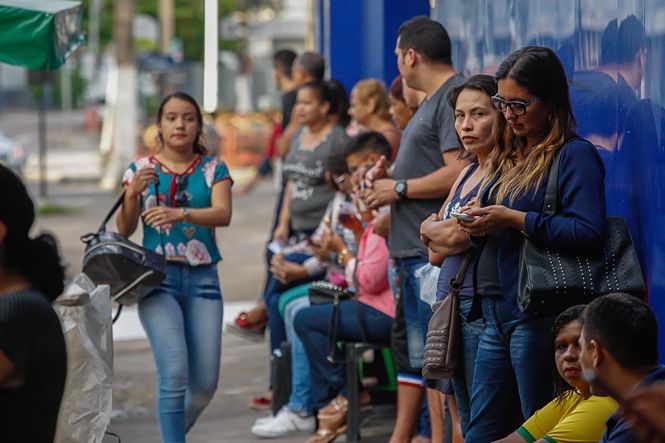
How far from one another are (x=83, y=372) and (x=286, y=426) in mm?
1852

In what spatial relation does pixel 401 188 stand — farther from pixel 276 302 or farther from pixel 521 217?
pixel 276 302

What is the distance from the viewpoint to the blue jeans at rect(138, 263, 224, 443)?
239 inches

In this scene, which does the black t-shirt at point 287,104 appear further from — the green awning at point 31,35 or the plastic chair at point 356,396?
the plastic chair at point 356,396

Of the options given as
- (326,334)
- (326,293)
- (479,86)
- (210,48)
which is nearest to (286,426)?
(326,334)

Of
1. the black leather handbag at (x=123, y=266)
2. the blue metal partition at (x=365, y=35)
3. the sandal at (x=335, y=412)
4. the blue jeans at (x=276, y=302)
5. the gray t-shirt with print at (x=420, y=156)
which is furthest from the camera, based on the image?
the blue metal partition at (x=365, y=35)

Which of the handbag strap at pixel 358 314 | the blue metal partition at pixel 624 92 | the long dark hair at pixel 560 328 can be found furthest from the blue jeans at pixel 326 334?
the long dark hair at pixel 560 328

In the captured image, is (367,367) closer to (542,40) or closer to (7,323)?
(542,40)

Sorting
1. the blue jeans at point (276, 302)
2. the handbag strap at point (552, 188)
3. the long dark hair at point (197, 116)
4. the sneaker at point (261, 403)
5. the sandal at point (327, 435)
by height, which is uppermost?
the long dark hair at point (197, 116)

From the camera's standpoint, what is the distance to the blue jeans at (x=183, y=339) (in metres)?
6.07

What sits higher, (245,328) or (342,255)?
(342,255)

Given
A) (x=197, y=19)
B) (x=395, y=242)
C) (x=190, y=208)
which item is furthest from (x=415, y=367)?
(x=197, y=19)

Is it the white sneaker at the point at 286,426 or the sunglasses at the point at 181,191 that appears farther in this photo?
the white sneaker at the point at 286,426

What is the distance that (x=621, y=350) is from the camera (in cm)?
339

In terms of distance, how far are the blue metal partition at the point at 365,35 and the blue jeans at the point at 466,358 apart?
5269 mm
